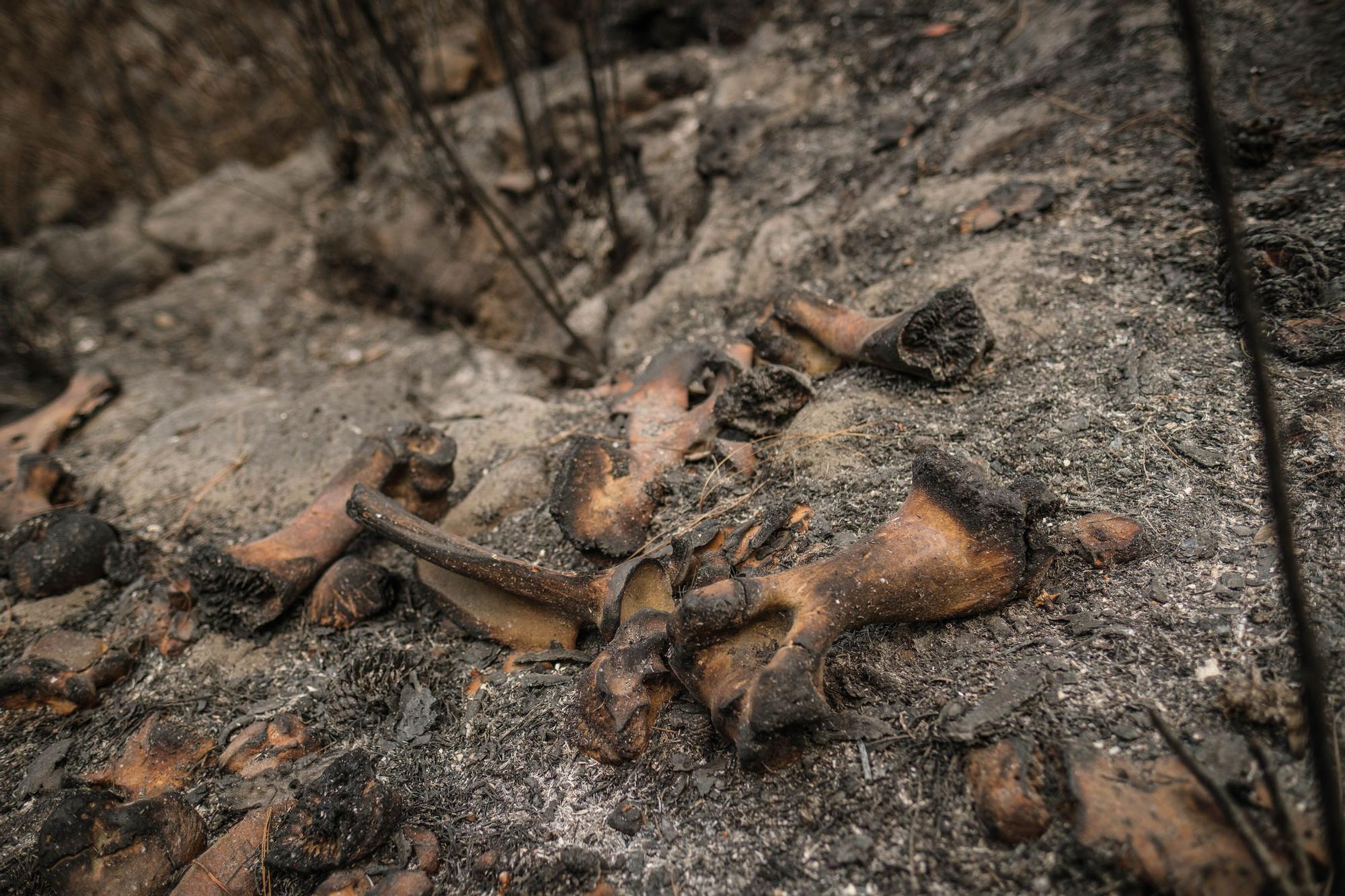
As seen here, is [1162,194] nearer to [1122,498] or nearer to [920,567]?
[1122,498]

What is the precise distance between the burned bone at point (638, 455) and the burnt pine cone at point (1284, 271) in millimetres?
1514

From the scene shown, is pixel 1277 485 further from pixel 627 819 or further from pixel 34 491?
pixel 34 491

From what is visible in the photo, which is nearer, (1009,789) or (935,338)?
(1009,789)

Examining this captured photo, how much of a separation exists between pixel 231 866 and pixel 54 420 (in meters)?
3.01

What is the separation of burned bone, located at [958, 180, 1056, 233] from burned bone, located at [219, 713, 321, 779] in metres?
2.73

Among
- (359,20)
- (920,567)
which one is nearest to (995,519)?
(920,567)

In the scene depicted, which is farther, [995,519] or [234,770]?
[234,770]

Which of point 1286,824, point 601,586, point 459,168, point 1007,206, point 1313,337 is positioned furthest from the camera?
point 459,168

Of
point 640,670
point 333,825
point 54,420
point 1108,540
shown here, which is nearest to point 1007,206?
point 1108,540

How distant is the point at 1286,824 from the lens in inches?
40.6

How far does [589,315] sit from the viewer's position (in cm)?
383

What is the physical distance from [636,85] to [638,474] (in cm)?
326

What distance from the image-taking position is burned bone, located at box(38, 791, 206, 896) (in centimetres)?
141

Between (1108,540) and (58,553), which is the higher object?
(58,553)
